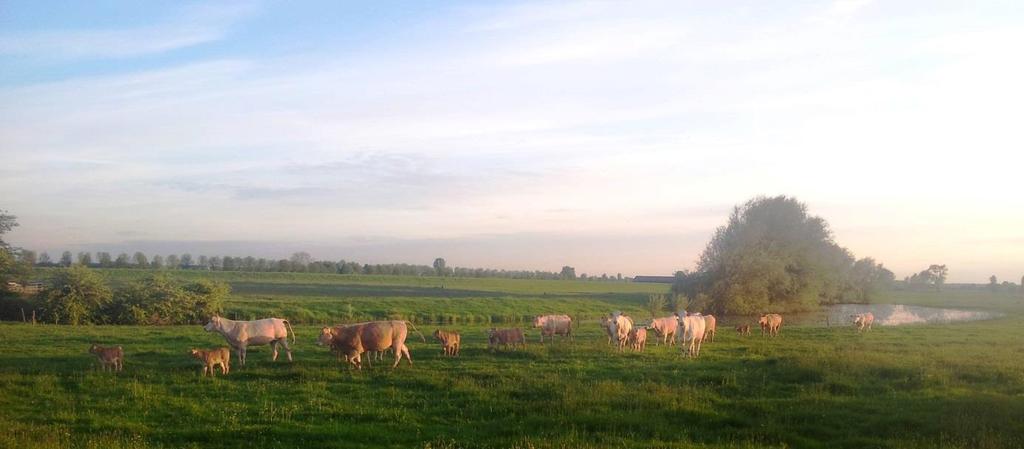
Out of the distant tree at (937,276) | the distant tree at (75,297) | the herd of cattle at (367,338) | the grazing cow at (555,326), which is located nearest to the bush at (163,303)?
the distant tree at (75,297)

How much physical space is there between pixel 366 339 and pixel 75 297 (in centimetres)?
2788

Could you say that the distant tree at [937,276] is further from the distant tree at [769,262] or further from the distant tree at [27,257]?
the distant tree at [27,257]

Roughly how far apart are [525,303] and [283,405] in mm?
46550

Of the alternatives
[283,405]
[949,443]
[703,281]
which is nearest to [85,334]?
[283,405]

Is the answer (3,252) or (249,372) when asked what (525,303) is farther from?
(249,372)

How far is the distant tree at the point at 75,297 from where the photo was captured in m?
37.5

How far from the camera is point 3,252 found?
40.1m

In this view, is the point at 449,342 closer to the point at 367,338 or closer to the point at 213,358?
the point at 367,338

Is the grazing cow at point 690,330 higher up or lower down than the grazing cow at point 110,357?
higher up

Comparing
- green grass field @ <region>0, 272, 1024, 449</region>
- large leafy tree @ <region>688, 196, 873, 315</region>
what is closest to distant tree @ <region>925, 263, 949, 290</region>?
large leafy tree @ <region>688, 196, 873, 315</region>

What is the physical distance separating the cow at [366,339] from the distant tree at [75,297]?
26.2 m

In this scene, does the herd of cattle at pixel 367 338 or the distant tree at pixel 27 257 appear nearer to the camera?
the herd of cattle at pixel 367 338

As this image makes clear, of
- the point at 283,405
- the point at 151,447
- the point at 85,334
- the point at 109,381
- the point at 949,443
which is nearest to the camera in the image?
the point at 151,447

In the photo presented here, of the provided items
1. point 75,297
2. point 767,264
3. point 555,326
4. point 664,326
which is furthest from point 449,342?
point 767,264
